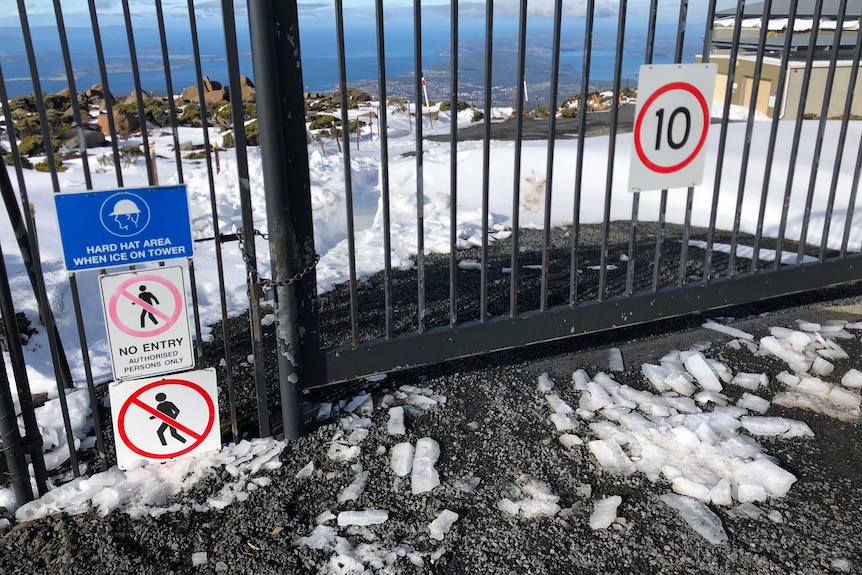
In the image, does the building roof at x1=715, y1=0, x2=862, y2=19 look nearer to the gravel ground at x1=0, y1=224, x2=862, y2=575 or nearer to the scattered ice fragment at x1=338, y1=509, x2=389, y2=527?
the gravel ground at x1=0, y1=224, x2=862, y2=575

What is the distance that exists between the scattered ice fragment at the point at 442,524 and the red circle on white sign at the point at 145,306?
4.51ft

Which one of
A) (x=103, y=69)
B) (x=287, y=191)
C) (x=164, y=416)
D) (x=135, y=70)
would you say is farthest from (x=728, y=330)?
(x=103, y=69)

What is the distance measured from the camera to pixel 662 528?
2.78 meters

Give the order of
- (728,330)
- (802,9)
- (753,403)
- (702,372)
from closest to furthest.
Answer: (753,403)
(702,372)
(728,330)
(802,9)

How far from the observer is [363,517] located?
9.30 ft

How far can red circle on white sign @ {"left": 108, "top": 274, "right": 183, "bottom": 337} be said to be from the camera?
2861 mm

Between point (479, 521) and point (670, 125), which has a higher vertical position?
point (670, 125)

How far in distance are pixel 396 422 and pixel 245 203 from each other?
1.32 m

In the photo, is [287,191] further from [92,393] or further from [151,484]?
[151,484]

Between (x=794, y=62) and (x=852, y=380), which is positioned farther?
(x=794, y=62)

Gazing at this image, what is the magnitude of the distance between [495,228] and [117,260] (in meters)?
4.73

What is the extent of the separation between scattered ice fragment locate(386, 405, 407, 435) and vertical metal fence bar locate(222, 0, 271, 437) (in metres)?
→ 0.59

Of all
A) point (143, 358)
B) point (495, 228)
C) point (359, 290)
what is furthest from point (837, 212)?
point (143, 358)

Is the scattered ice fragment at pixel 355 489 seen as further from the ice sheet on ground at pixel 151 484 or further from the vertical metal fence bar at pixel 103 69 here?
the vertical metal fence bar at pixel 103 69
